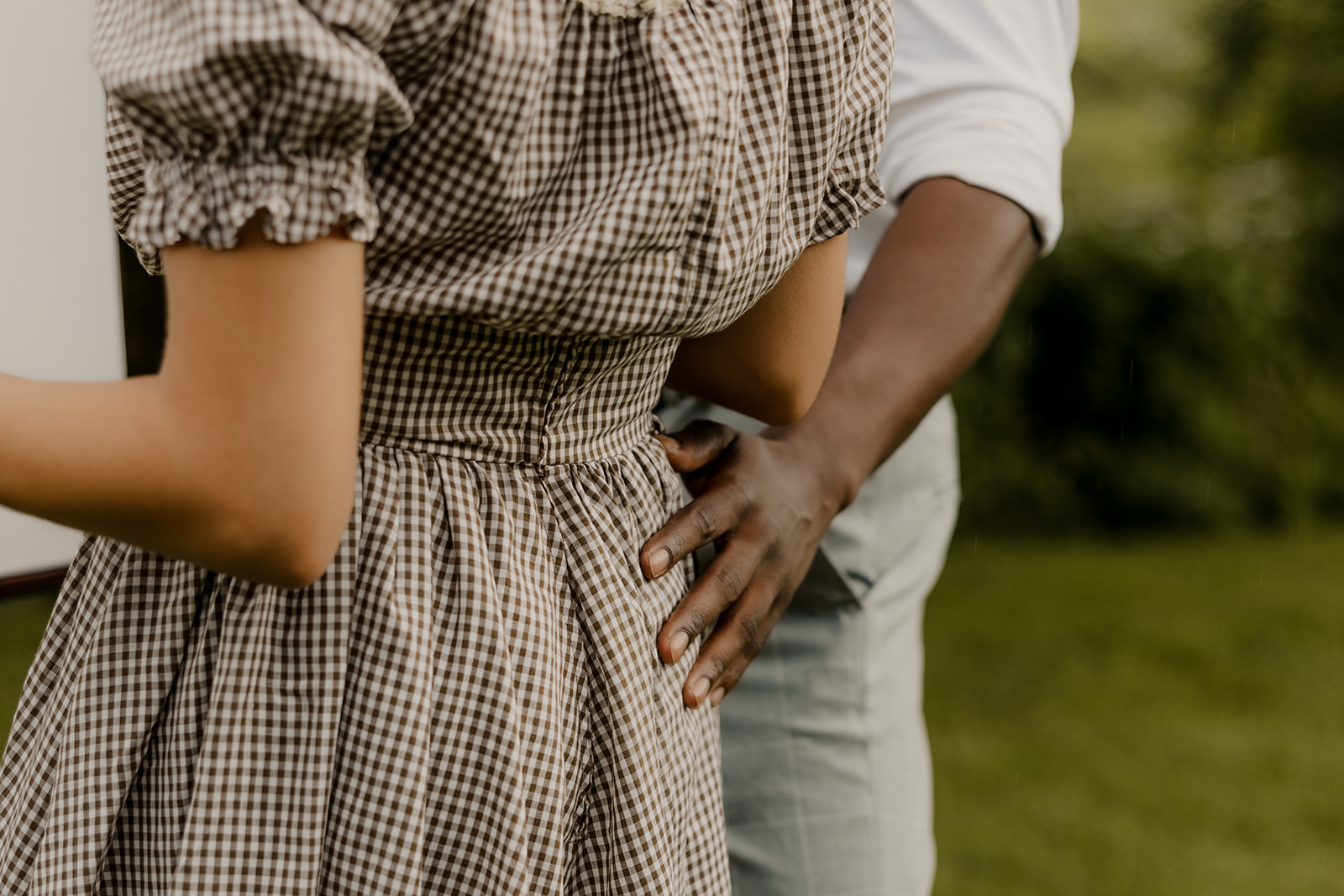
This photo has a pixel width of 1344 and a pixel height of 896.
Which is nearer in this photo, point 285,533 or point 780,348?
point 285,533

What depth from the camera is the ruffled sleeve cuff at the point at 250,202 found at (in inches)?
29.5

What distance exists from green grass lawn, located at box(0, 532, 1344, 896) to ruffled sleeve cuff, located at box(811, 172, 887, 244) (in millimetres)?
2891

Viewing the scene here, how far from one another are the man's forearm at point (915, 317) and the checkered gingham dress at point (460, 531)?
1.49 feet

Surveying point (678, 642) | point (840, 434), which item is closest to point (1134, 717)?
point (840, 434)

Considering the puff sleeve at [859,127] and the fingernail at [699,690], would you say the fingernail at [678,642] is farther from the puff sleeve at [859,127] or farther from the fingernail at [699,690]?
the puff sleeve at [859,127]

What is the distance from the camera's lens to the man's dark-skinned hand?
3.98 ft

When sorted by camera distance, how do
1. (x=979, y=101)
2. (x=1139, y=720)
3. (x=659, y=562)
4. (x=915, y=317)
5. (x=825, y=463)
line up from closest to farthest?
(x=659, y=562)
(x=825, y=463)
(x=915, y=317)
(x=979, y=101)
(x=1139, y=720)

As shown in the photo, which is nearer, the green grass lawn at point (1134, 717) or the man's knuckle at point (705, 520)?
the man's knuckle at point (705, 520)

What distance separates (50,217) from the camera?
1531 mm

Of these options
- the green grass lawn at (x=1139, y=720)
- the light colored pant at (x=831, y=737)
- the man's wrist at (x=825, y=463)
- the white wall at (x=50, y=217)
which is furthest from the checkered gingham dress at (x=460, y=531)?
the green grass lawn at (x=1139, y=720)

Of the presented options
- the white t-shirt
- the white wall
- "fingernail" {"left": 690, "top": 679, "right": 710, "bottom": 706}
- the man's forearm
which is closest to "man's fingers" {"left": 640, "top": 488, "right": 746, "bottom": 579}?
"fingernail" {"left": 690, "top": 679, "right": 710, "bottom": 706}

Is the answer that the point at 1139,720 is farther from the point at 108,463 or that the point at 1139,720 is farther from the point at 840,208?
the point at 108,463

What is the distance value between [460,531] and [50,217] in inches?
33.2

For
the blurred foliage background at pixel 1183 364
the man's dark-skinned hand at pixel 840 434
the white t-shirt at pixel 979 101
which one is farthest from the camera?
the blurred foliage background at pixel 1183 364
